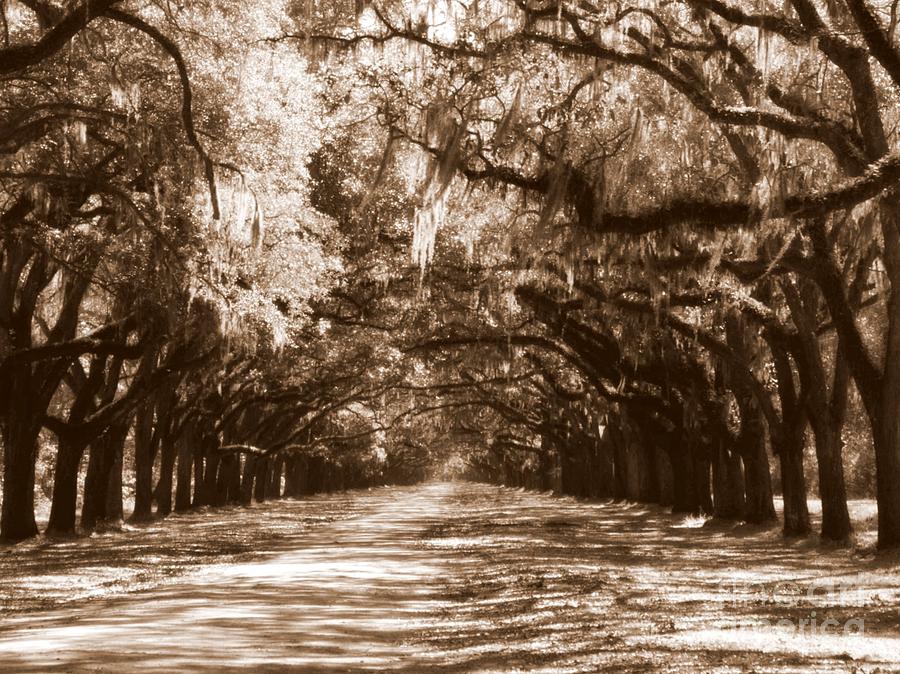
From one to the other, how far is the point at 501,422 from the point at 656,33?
186ft

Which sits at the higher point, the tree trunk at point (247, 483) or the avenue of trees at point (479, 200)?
the avenue of trees at point (479, 200)

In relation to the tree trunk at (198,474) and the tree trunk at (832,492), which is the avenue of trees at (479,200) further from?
the tree trunk at (198,474)

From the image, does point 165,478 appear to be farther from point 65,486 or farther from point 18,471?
point 18,471

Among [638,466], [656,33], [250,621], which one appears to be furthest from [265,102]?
[638,466]

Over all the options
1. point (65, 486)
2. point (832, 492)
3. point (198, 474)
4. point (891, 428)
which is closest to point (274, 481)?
point (198, 474)

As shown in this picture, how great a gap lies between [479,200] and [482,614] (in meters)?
12.6

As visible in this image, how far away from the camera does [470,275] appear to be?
28250 mm

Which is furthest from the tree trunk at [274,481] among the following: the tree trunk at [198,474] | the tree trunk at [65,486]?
the tree trunk at [65,486]

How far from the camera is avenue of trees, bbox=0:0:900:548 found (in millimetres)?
14969

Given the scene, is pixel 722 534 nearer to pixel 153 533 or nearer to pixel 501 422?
pixel 153 533

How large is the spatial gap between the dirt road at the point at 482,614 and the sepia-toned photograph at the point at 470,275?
81 millimetres

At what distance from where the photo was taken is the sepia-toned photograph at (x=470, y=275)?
37.3 ft

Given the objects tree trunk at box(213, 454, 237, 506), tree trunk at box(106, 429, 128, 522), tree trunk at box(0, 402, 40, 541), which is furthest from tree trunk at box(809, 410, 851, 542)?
tree trunk at box(213, 454, 237, 506)

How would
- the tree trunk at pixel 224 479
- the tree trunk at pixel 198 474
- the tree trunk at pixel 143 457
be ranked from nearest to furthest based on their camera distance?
the tree trunk at pixel 143 457 → the tree trunk at pixel 198 474 → the tree trunk at pixel 224 479
